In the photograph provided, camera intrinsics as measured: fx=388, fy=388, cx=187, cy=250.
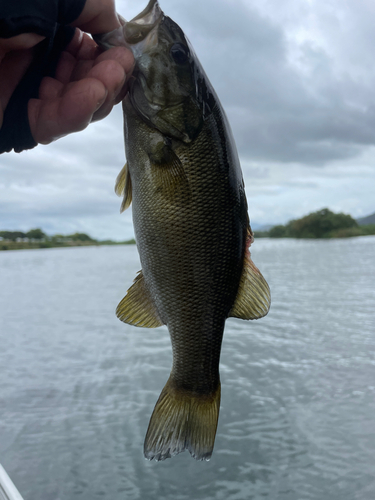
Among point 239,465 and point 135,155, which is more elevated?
point 135,155

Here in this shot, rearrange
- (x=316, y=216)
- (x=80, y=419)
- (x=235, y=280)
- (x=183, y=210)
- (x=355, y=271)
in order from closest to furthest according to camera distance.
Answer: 1. (x=183, y=210)
2. (x=235, y=280)
3. (x=80, y=419)
4. (x=355, y=271)
5. (x=316, y=216)

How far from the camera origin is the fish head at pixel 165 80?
1.56 m

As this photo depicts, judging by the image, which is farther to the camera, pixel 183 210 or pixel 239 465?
pixel 239 465

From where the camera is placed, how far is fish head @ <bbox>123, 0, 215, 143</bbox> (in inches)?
61.4

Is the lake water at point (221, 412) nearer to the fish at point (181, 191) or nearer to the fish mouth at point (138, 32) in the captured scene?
the fish at point (181, 191)

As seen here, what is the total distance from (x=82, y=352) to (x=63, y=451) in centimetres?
444

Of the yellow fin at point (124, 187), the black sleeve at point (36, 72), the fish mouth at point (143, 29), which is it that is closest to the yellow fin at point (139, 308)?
the yellow fin at point (124, 187)

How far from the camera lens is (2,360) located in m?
9.20

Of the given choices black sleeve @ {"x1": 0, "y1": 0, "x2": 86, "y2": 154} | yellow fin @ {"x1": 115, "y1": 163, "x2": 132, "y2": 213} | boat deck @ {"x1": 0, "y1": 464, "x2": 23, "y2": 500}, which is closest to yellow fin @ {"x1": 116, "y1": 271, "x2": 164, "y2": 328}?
yellow fin @ {"x1": 115, "y1": 163, "x2": 132, "y2": 213}

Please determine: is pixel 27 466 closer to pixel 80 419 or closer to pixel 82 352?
pixel 80 419

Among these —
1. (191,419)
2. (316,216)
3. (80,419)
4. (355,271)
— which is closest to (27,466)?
(80,419)

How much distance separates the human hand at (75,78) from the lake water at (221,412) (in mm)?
4094

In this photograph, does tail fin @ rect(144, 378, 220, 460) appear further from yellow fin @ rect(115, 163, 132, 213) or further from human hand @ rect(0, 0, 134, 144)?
human hand @ rect(0, 0, 134, 144)

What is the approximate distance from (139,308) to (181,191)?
1.93ft
